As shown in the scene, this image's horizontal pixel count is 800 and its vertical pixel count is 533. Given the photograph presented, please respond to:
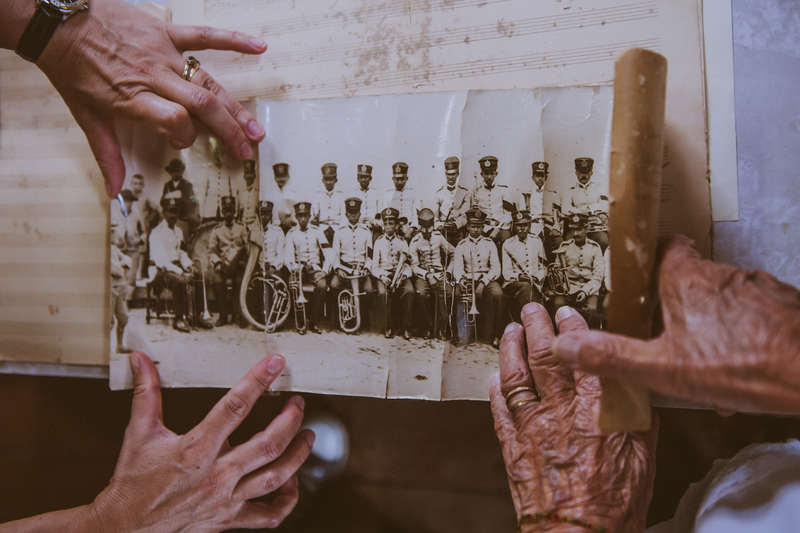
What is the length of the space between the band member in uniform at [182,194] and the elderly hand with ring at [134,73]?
4 centimetres

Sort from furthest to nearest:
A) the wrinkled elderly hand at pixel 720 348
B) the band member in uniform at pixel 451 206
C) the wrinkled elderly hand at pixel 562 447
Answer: the band member in uniform at pixel 451 206
the wrinkled elderly hand at pixel 562 447
the wrinkled elderly hand at pixel 720 348

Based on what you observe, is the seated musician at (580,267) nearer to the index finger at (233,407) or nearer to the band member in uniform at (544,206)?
the band member in uniform at (544,206)

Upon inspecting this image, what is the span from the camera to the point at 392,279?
0.59 meters

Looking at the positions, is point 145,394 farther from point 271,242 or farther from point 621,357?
point 621,357

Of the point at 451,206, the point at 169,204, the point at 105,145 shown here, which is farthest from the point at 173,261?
the point at 451,206

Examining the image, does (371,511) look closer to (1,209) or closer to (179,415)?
(179,415)

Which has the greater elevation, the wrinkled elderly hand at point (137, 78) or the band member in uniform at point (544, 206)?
the wrinkled elderly hand at point (137, 78)

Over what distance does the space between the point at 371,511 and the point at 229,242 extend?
50cm

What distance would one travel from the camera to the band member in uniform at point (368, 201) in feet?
1.95

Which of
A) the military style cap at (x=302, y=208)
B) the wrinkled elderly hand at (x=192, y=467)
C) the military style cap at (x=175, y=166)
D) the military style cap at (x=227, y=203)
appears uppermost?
the military style cap at (x=175, y=166)

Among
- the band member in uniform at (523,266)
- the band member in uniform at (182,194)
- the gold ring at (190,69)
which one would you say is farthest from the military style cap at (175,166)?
the band member in uniform at (523,266)

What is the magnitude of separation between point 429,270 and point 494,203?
0.12m

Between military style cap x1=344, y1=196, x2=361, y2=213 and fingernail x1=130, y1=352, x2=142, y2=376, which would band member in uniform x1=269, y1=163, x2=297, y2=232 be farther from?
fingernail x1=130, y1=352, x2=142, y2=376

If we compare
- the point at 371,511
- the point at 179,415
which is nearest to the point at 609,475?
the point at 371,511
